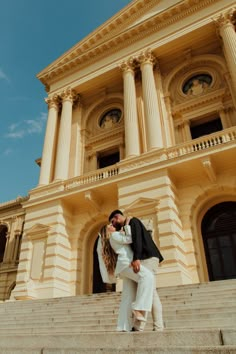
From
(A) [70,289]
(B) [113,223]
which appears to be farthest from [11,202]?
(B) [113,223]

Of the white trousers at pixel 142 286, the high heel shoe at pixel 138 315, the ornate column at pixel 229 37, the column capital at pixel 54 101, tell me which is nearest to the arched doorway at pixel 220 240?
Answer: the ornate column at pixel 229 37

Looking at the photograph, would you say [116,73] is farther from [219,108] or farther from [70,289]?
[70,289]

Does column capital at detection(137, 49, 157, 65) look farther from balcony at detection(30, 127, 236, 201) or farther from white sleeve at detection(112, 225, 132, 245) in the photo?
white sleeve at detection(112, 225, 132, 245)

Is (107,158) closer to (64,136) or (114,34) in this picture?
(64,136)

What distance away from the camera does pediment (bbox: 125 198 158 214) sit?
13141 millimetres

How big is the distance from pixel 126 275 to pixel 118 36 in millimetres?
18692

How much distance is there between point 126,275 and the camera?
471 centimetres

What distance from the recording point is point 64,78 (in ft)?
72.2

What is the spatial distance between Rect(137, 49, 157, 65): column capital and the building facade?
0.07 meters

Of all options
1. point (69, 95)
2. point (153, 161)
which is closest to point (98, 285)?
point (153, 161)

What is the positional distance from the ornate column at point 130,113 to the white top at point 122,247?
35.2ft

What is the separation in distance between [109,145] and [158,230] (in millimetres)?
8434

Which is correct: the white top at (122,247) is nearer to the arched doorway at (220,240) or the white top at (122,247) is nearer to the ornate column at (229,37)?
the arched doorway at (220,240)

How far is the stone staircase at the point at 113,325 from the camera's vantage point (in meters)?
3.22
